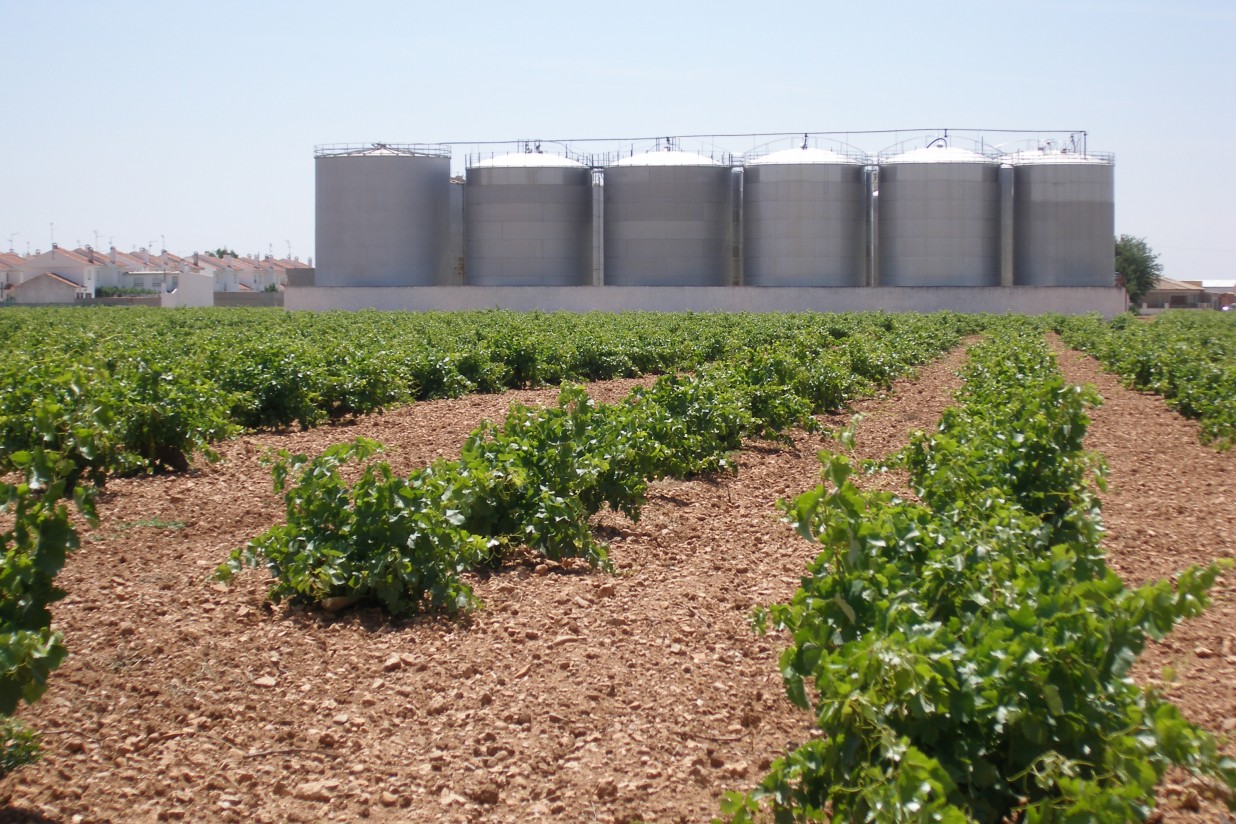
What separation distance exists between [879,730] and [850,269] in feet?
162

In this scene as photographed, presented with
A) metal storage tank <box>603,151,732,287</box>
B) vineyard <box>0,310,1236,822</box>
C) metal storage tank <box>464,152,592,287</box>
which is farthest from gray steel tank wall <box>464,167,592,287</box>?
vineyard <box>0,310,1236,822</box>

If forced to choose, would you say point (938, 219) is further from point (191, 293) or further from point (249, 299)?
point (191, 293)

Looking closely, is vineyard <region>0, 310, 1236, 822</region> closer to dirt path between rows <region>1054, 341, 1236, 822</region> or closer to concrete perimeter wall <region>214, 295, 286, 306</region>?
dirt path between rows <region>1054, 341, 1236, 822</region>

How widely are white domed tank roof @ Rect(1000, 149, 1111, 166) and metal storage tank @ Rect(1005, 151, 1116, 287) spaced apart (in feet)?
0.15

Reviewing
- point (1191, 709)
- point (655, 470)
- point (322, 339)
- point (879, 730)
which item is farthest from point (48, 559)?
point (322, 339)

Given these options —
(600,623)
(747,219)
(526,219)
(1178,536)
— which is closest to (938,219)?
(747,219)

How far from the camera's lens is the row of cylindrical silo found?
166 feet

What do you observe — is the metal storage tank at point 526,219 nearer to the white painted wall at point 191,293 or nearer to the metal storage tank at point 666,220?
the metal storage tank at point 666,220

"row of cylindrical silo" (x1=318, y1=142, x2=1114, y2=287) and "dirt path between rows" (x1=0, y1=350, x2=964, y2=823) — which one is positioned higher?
"row of cylindrical silo" (x1=318, y1=142, x2=1114, y2=287)

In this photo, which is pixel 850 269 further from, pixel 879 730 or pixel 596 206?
pixel 879 730

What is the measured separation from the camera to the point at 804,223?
50.4m

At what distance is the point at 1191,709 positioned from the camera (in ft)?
16.4

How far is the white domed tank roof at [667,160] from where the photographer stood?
167 feet

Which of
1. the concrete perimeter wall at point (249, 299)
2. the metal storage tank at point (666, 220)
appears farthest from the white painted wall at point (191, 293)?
the metal storage tank at point (666, 220)
